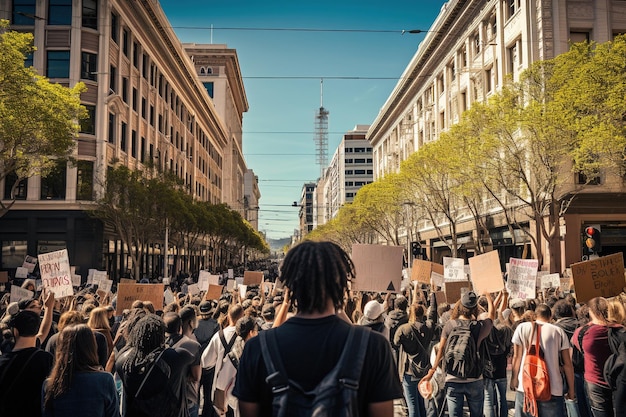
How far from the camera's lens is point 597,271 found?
7.70 m

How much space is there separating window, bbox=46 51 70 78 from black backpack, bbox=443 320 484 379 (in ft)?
114

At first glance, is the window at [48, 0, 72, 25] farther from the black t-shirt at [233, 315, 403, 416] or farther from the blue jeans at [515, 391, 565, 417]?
the black t-shirt at [233, 315, 403, 416]

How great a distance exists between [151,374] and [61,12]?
121 ft

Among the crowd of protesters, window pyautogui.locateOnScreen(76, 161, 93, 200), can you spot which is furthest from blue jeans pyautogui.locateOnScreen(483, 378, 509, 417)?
window pyautogui.locateOnScreen(76, 161, 93, 200)

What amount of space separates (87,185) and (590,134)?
27724mm

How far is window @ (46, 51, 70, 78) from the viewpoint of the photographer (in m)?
35.7

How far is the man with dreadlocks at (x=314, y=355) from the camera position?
2.54 m

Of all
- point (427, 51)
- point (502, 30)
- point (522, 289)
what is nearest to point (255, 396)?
point (522, 289)

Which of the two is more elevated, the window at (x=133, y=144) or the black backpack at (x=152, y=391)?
the window at (x=133, y=144)

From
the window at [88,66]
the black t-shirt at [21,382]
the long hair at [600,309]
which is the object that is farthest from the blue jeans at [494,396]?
the window at [88,66]

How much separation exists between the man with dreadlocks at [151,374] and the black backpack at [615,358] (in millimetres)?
3975

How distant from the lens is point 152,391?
452cm

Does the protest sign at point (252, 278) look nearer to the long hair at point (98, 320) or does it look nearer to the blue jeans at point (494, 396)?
the blue jeans at point (494, 396)

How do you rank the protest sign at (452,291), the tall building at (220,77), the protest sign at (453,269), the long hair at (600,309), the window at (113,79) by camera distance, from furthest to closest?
the tall building at (220,77)
the window at (113,79)
the protest sign at (453,269)
the protest sign at (452,291)
the long hair at (600,309)
